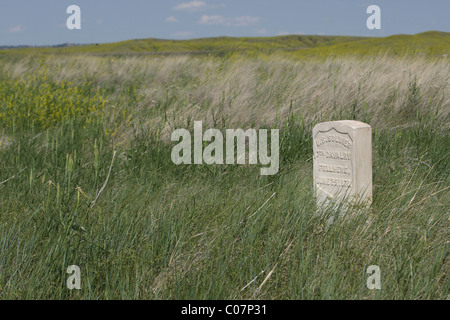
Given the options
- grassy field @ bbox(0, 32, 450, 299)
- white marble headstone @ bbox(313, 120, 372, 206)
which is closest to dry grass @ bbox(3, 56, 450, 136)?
grassy field @ bbox(0, 32, 450, 299)

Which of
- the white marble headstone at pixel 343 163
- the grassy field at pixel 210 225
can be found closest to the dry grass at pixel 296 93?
the grassy field at pixel 210 225

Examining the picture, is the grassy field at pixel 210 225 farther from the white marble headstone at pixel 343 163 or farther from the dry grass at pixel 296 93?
the dry grass at pixel 296 93

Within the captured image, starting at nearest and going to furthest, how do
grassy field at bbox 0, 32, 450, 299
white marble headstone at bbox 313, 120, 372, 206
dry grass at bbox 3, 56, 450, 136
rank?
grassy field at bbox 0, 32, 450, 299
white marble headstone at bbox 313, 120, 372, 206
dry grass at bbox 3, 56, 450, 136

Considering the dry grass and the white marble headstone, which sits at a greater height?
the dry grass

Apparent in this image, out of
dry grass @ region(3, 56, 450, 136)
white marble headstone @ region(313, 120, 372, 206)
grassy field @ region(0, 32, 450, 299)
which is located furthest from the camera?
dry grass @ region(3, 56, 450, 136)

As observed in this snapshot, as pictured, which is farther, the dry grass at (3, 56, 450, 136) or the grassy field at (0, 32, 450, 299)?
the dry grass at (3, 56, 450, 136)

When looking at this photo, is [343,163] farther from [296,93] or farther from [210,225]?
[296,93]

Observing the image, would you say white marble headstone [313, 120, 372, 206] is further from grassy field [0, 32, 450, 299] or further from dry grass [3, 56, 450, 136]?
dry grass [3, 56, 450, 136]

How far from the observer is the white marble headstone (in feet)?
10.0

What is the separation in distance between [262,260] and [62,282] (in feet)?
3.22

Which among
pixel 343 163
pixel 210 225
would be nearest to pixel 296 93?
pixel 343 163
